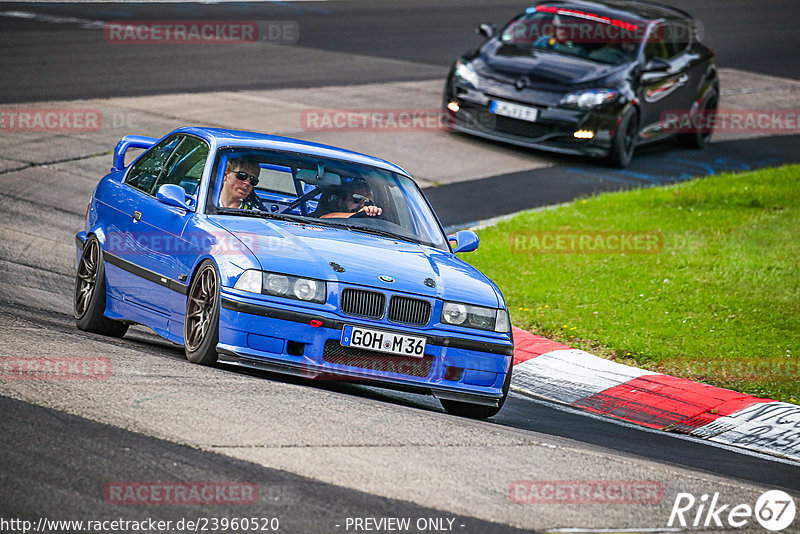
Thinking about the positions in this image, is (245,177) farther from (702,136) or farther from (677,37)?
(702,136)

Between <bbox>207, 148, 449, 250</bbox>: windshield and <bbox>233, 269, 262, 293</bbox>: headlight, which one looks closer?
<bbox>233, 269, 262, 293</bbox>: headlight

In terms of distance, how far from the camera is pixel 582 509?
17.0ft

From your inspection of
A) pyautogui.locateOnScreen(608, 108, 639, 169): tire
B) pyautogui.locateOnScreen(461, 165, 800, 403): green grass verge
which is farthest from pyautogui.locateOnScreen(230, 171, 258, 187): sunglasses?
pyautogui.locateOnScreen(608, 108, 639, 169): tire

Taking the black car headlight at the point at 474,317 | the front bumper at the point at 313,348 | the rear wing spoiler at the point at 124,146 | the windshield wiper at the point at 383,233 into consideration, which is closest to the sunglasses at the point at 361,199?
the windshield wiper at the point at 383,233

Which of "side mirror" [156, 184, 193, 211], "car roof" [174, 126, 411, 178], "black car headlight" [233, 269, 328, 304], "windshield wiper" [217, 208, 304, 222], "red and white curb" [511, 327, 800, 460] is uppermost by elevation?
"car roof" [174, 126, 411, 178]

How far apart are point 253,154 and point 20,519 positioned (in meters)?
3.99

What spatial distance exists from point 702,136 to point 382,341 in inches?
565

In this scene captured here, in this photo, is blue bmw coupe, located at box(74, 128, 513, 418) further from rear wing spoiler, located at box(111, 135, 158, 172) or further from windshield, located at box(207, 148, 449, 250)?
rear wing spoiler, located at box(111, 135, 158, 172)

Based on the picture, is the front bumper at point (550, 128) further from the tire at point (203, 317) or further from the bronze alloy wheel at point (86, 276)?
the tire at point (203, 317)

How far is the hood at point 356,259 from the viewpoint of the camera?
678 centimetres

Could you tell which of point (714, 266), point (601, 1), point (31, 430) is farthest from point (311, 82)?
point (31, 430)

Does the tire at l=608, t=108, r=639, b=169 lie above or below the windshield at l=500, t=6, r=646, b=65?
below

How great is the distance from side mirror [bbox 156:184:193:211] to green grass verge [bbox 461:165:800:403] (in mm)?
3736

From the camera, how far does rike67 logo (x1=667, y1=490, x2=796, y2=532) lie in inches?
207
